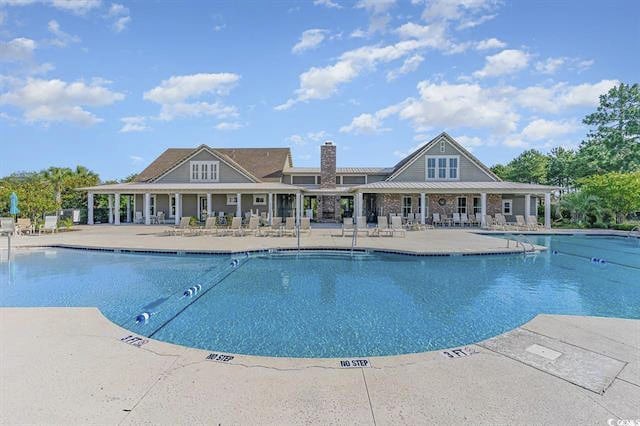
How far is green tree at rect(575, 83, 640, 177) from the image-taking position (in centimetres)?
3188

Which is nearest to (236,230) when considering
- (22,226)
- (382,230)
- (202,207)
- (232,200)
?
(382,230)

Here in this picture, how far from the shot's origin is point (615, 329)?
17.1 ft

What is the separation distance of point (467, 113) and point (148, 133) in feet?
77.7

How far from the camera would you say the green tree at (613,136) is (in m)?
31.9

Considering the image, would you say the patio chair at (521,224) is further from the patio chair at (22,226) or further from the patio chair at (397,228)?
the patio chair at (22,226)

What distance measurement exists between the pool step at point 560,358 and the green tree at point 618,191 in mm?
24316

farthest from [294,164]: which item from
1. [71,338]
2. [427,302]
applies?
[71,338]

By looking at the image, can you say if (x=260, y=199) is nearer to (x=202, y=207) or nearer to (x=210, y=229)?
(x=202, y=207)

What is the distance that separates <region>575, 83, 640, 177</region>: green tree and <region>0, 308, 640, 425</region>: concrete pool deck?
35.5 meters

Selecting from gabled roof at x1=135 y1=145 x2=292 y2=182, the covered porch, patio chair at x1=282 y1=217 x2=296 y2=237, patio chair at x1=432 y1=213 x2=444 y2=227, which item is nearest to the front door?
the covered porch

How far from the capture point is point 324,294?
8.34 metres

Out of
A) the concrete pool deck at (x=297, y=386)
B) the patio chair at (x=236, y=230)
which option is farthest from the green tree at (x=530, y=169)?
the concrete pool deck at (x=297, y=386)

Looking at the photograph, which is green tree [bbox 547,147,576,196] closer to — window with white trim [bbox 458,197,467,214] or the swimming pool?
window with white trim [bbox 458,197,467,214]

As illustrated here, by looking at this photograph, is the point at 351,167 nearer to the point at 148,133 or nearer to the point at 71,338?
the point at 148,133
